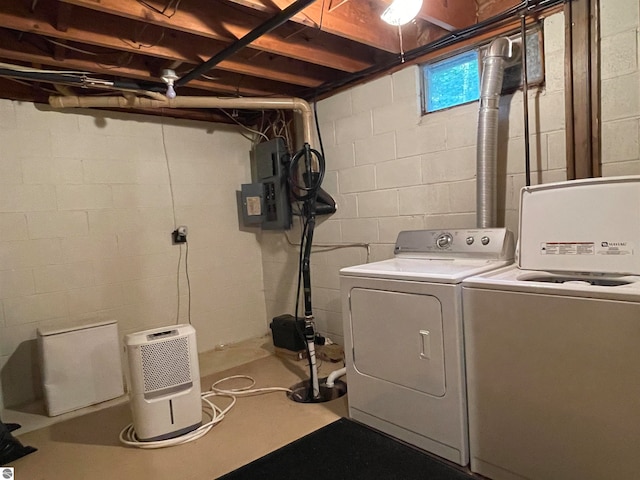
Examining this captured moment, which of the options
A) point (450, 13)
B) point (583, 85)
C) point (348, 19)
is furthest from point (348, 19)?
point (583, 85)

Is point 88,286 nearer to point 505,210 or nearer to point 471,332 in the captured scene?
point 471,332

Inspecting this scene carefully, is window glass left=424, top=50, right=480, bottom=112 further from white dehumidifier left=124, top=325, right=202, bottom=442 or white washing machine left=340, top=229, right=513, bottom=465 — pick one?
white dehumidifier left=124, top=325, right=202, bottom=442

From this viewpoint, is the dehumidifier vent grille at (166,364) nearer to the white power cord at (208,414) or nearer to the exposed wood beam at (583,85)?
the white power cord at (208,414)

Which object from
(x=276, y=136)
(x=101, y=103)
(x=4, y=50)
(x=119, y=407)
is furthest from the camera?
(x=276, y=136)

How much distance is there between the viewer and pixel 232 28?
221 centimetres

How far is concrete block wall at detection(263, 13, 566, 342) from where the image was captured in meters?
2.11

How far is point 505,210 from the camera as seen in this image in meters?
2.29

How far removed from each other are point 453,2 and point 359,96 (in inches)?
34.1

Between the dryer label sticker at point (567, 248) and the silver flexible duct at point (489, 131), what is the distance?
42cm

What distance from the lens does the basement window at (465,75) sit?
211cm

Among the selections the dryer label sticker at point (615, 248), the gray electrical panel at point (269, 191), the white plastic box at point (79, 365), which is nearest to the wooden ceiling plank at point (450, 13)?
the dryer label sticker at point (615, 248)

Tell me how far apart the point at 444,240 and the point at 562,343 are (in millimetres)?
924

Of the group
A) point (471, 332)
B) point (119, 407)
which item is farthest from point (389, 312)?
point (119, 407)

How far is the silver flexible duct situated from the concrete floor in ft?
4.50
